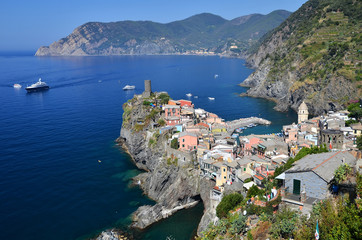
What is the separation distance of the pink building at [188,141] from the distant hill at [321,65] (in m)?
44.8

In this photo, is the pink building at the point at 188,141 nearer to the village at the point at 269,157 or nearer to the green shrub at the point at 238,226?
the village at the point at 269,157

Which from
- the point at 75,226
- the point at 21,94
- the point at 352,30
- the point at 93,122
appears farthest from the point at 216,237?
the point at 21,94

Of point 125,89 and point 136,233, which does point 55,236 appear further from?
point 125,89

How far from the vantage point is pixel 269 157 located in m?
39.1

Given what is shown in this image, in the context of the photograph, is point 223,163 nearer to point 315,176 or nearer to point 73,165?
point 315,176

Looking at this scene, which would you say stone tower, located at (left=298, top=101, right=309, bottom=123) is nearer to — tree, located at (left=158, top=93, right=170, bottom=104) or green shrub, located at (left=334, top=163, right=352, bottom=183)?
tree, located at (left=158, top=93, right=170, bottom=104)

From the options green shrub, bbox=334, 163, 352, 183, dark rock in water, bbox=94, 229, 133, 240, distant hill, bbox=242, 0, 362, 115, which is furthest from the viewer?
distant hill, bbox=242, 0, 362, 115

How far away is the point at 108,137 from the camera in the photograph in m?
69.1

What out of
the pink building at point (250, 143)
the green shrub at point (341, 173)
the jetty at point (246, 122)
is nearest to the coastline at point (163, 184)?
the pink building at point (250, 143)

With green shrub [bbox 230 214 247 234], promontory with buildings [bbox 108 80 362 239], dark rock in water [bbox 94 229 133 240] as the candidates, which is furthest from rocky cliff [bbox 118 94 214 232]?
green shrub [bbox 230 214 247 234]

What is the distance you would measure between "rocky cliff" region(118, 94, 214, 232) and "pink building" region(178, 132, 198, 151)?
2626 millimetres

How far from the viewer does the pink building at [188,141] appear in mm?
44250

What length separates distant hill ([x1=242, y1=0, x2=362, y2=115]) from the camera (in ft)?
246

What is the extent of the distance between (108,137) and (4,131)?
88.9ft
